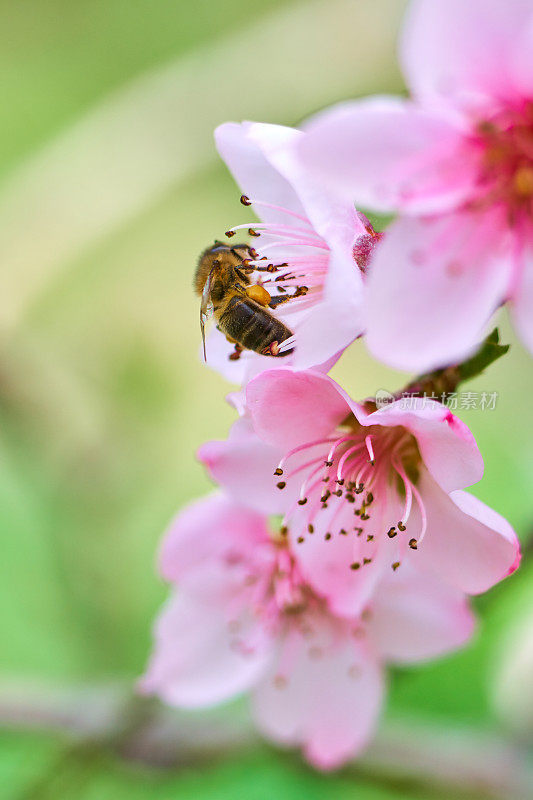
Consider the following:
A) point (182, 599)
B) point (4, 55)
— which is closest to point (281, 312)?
point (182, 599)

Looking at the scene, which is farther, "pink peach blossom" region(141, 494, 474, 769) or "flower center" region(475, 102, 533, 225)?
"pink peach blossom" region(141, 494, 474, 769)

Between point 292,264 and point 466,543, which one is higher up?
point 292,264

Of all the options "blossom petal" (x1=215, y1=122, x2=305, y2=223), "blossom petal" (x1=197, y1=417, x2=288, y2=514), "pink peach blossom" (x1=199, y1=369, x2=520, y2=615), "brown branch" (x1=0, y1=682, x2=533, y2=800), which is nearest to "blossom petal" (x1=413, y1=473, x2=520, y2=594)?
"pink peach blossom" (x1=199, y1=369, x2=520, y2=615)

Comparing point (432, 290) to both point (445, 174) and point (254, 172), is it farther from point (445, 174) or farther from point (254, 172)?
point (254, 172)

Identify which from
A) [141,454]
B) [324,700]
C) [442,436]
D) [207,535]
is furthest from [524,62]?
[141,454]

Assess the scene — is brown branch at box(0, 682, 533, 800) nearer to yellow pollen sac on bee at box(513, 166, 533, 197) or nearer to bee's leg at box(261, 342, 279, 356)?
bee's leg at box(261, 342, 279, 356)

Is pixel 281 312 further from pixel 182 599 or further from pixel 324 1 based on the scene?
pixel 324 1
